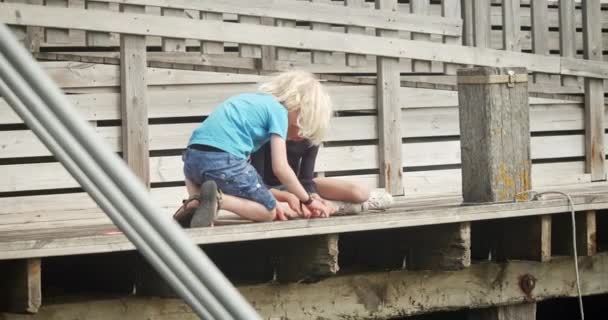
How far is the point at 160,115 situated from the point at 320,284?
8.51 feet

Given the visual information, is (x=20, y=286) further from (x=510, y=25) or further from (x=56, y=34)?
(x=510, y=25)

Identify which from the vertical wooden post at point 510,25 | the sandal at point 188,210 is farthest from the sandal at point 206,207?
the vertical wooden post at point 510,25

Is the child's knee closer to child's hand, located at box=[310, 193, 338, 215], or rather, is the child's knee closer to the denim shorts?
child's hand, located at box=[310, 193, 338, 215]

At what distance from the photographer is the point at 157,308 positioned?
5.84m

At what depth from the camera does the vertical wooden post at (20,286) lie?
5.20 metres

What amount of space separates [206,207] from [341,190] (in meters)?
1.07

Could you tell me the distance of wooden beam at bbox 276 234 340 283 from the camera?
19.8 ft

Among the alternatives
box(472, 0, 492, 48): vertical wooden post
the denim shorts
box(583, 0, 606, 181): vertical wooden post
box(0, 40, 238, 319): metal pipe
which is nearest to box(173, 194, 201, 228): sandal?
the denim shorts

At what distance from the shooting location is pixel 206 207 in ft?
18.9

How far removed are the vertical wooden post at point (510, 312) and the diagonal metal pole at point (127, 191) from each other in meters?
4.99

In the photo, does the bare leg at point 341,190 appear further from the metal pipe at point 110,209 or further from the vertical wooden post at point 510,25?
the metal pipe at point 110,209

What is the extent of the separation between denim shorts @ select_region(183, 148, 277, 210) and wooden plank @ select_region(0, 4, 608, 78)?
191 centimetres

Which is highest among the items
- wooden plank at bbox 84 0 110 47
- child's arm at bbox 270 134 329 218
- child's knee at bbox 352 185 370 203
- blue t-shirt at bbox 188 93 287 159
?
wooden plank at bbox 84 0 110 47

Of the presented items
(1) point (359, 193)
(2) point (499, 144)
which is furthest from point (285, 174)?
(2) point (499, 144)
